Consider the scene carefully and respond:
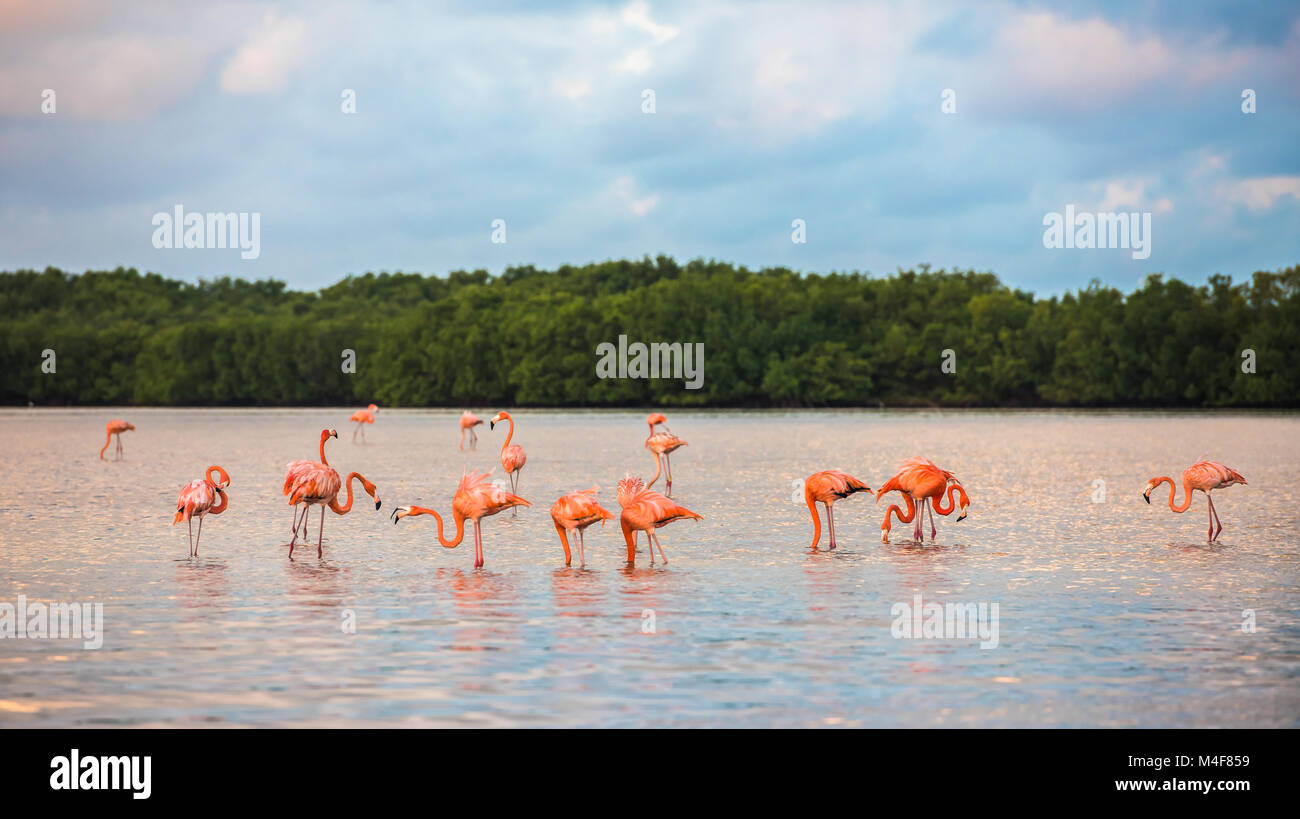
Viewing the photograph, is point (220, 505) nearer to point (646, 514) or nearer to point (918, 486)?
point (646, 514)

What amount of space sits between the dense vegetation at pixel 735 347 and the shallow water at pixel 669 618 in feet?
293

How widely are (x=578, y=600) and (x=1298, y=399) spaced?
3955 inches

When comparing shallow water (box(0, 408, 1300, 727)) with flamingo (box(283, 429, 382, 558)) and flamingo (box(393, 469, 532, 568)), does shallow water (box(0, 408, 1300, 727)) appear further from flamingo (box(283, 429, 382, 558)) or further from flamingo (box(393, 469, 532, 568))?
flamingo (box(283, 429, 382, 558))

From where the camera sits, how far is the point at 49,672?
9102 millimetres

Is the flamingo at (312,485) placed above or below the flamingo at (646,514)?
above

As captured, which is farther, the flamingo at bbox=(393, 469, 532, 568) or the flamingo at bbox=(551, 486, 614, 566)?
the flamingo at bbox=(393, 469, 532, 568)

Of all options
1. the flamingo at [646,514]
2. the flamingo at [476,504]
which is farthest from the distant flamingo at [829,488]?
the flamingo at [476,504]

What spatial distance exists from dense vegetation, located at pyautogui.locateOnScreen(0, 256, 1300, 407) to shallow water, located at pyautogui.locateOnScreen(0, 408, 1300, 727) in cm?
8917

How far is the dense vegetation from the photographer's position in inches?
4210

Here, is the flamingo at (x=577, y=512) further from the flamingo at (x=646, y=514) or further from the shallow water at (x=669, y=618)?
the shallow water at (x=669, y=618)

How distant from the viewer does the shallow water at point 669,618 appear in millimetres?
8141

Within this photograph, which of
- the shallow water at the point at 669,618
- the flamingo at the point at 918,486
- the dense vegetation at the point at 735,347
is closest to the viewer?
the shallow water at the point at 669,618

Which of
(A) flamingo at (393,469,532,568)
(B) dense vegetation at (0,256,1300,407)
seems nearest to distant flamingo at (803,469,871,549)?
(A) flamingo at (393,469,532,568)
